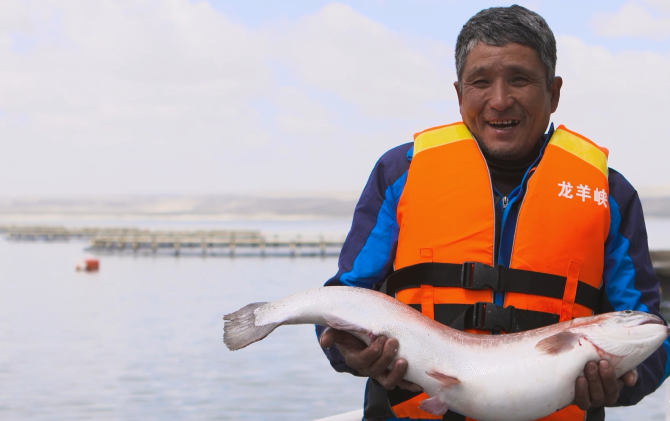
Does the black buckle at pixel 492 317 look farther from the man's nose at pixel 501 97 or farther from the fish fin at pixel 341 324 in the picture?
the man's nose at pixel 501 97

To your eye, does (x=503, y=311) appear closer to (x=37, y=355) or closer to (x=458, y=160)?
(x=458, y=160)

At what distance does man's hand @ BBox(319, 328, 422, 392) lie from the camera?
2.49m

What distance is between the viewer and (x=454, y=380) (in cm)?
250

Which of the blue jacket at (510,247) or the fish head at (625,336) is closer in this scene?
the fish head at (625,336)

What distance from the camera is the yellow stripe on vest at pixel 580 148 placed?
9.83ft

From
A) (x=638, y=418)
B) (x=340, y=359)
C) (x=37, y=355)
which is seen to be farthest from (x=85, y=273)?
(x=340, y=359)

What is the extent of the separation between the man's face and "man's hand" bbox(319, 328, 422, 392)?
3.11 feet

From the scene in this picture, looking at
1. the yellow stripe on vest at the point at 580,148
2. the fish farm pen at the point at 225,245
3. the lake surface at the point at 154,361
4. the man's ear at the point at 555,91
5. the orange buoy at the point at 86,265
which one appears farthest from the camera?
the fish farm pen at the point at 225,245

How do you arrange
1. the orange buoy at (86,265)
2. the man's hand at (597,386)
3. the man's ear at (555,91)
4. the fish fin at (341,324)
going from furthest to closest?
the orange buoy at (86,265), the man's ear at (555,91), the fish fin at (341,324), the man's hand at (597,386)

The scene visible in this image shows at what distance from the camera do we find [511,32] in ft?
8.74

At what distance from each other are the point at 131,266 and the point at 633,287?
55.5 m

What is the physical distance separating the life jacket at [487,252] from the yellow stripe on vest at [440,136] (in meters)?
0.09

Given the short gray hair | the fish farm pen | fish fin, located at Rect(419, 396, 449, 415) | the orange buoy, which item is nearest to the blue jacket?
fish fin, located at Rect(419, 396, 449, 415)

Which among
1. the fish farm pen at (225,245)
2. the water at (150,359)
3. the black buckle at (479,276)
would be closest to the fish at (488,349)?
the black buckle at (479,276)
